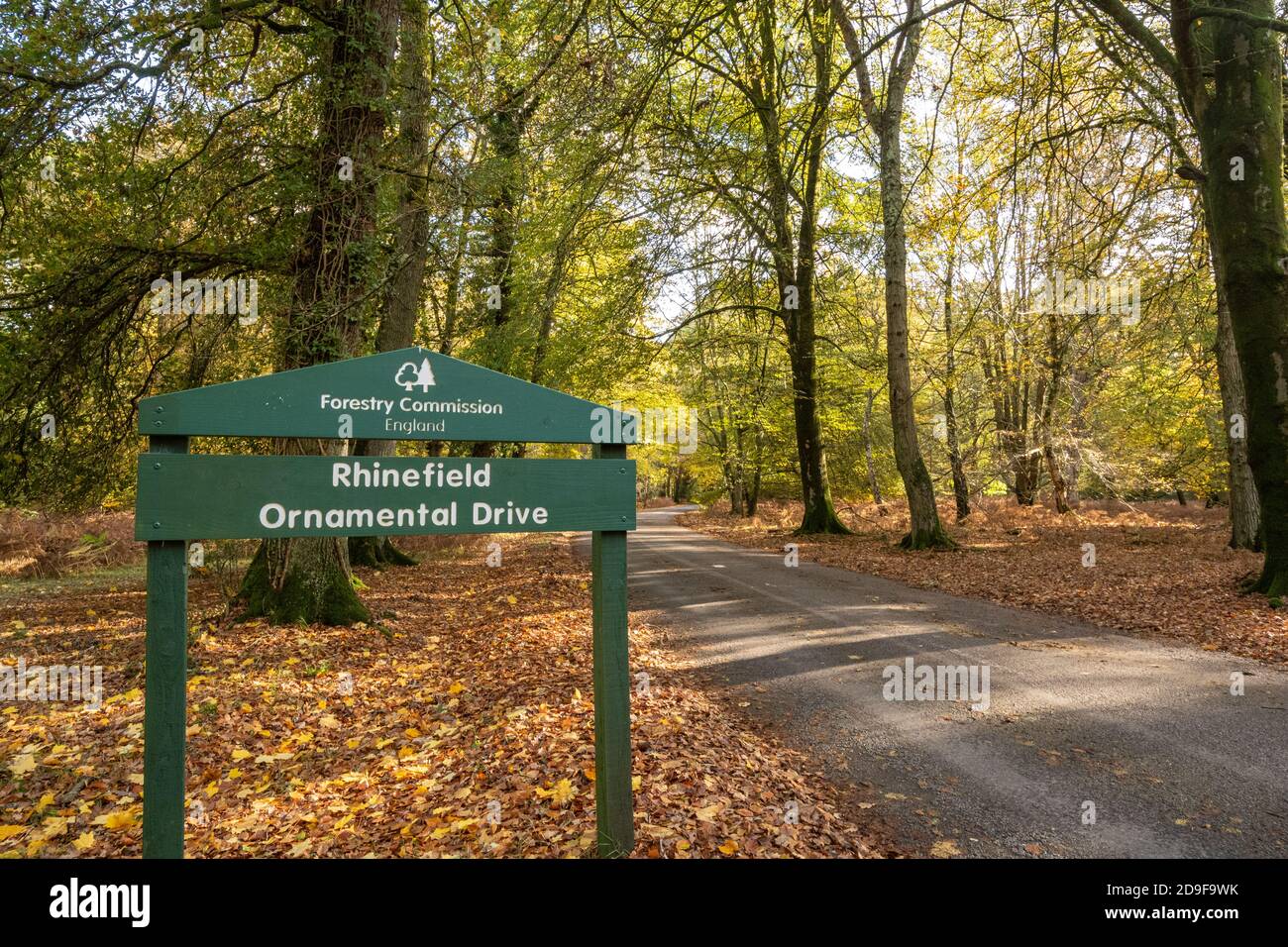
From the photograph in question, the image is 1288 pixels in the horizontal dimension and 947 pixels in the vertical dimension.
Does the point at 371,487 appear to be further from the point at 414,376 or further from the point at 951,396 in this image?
the point at 951,396

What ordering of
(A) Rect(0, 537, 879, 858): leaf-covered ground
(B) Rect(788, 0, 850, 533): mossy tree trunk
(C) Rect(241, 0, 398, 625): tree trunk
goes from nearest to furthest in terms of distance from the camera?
(A) Rect(0, 537, 879, 858): leaf-covered ground
(C) Rect(241, 0, 398, 625): tree trunk
(B) Rect(788, 0, 850, 533): mossy tree trunk

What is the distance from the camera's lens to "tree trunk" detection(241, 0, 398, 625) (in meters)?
7.25

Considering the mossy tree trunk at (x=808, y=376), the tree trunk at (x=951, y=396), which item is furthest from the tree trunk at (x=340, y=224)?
the tree trunk at (x=951, y=396)

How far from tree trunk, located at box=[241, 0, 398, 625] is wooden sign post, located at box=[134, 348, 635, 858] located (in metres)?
4.86

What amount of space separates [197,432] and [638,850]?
107 inches

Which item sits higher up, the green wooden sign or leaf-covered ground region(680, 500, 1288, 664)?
the green wooden sign

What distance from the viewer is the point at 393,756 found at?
15.4 feet

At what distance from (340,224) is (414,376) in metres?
5.65

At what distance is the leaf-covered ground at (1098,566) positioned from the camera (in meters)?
7.46

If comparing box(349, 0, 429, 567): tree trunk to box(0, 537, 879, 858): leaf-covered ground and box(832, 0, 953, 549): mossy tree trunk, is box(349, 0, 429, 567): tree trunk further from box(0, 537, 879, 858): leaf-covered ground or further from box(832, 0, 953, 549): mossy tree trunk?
box(832, 0, 953, 549): mossy tree trunk

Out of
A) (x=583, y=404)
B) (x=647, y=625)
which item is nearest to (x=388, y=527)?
(x=583, y=404)

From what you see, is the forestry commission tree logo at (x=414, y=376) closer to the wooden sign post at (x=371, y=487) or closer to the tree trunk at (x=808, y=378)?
the wooden sign post at (x=371, y=487)

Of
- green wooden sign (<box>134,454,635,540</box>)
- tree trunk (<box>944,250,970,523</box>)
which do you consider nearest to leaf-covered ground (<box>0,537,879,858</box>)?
green wooden sign (<box>134,454,635,540</box>)
